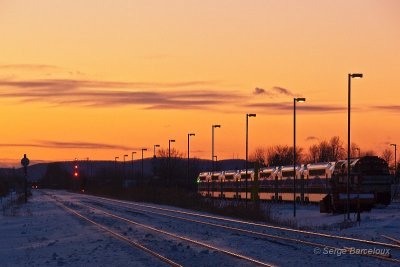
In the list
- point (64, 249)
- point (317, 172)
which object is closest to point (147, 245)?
point (64, 249)

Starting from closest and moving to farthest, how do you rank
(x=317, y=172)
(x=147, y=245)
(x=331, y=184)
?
(x=147, y=245) < (x=331, y=184) < (x=317, y=172)

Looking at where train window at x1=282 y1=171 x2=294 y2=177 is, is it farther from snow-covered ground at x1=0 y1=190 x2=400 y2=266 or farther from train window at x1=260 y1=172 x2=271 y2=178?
snow-covered ground at x1=0 y1=190 x2=400 y2=266

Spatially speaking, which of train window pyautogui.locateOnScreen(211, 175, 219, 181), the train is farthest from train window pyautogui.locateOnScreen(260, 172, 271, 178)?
train window pyautogui.locateOnScreen(211, 175, 219, 181)

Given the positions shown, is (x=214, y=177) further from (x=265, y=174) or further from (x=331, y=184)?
(x=331, y=184)

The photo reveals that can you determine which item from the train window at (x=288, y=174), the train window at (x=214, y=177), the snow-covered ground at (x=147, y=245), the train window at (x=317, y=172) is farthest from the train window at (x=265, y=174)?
the snow-covered ground at (x=147, y=245)

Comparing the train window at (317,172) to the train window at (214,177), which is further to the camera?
the train window at (214,177)

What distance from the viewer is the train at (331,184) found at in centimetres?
5144

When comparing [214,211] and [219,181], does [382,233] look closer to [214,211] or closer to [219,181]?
[214,211]

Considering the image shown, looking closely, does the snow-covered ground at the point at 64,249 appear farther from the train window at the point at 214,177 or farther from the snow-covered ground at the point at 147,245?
the train window at the point at 214,177

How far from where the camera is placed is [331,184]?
186ft

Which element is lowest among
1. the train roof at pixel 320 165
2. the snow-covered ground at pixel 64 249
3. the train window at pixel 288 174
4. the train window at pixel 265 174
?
the snow-covered ground at pixel 64 249

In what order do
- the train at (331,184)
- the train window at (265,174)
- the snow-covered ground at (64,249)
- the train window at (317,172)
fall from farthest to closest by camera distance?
the train window at (265,174) < the train window at (317,172) < the train at (331,184) < the snow-covered ground at (64,249)

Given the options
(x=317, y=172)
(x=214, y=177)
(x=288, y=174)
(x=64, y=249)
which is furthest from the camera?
(x=214, y=177)

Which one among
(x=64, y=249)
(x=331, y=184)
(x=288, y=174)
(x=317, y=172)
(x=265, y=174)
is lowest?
(x=64, y=249)
